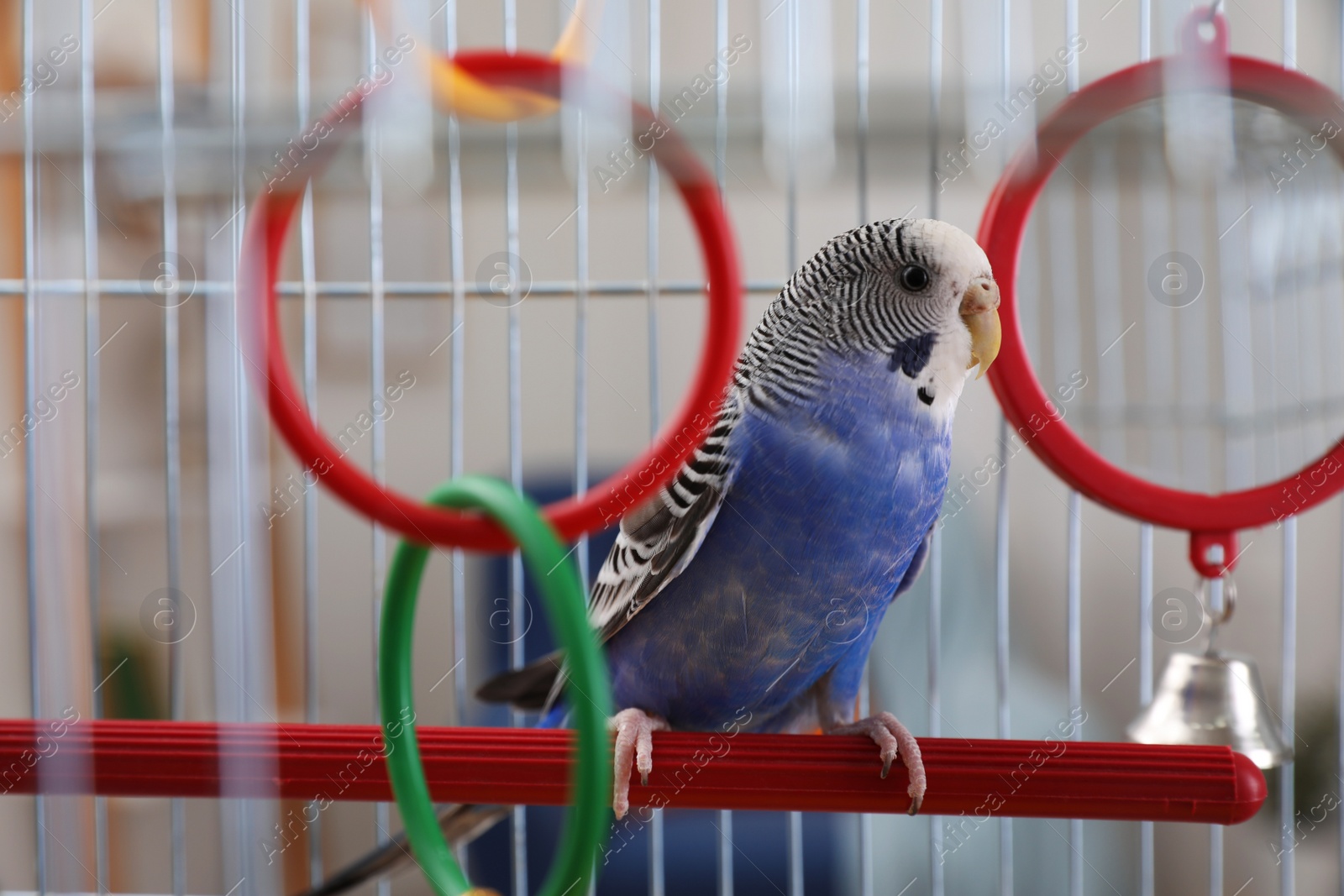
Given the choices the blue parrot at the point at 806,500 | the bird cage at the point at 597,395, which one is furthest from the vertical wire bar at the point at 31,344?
the blue parrot at the point at 806,500

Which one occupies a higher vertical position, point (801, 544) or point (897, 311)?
point (897, 311)

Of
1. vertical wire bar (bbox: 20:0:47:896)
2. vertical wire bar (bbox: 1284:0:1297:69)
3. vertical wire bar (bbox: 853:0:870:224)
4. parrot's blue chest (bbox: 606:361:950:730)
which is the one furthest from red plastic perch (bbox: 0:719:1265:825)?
vertical wire bar (bbox: 1284:0:1297:69)

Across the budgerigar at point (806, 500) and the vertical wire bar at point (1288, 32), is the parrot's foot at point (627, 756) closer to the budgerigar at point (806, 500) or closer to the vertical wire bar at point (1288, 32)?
the budgerigar at point (806, 500)

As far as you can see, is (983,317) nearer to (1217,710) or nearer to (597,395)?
(1217,710)

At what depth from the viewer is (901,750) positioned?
25.6 inches

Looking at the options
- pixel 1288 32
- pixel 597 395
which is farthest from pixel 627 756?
pixel 597 395

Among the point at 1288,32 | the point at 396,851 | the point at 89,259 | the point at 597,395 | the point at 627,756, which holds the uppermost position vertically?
the point at 1288,32

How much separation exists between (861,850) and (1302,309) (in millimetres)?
732

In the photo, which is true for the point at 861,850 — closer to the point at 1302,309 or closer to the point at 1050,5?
the point at 1302,309

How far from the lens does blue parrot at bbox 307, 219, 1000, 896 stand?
2.18ft

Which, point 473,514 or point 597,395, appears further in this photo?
point 597,395

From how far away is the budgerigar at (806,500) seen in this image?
67 cm

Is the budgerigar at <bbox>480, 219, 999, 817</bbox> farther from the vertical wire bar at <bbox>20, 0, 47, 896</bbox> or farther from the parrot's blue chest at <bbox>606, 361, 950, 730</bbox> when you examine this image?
the vertical wire bar at <bbox>20, 0, 47, 896</bbox>

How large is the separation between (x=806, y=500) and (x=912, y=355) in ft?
0.41
